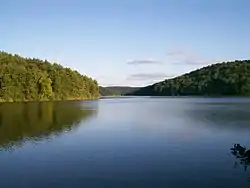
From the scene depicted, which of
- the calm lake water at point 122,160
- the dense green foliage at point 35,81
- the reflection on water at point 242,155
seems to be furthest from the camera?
the dense green foliage at point 35,81

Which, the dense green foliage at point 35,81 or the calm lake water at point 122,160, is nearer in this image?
the calm lake water at point 122,160

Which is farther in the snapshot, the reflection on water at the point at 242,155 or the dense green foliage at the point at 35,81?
the dense green foliage at the point at 35,81

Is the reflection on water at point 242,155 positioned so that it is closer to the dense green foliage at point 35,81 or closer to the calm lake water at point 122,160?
the calm lake water at point 122,160

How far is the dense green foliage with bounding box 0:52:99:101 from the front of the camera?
112 metres

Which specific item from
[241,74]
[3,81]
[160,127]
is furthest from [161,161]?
[241,74]

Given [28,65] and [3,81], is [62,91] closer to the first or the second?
[28,65]

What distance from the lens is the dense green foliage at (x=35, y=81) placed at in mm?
111562

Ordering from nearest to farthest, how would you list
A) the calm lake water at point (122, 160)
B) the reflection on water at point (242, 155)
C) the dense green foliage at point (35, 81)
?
1. the calm lake water at point (122, 160)
2. the reflection on water at point (242, 155)
3. the dense green foliage at point (35, 81)

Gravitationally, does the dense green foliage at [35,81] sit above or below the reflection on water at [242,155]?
above

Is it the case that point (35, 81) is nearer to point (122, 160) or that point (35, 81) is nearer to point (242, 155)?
point (122, 160)

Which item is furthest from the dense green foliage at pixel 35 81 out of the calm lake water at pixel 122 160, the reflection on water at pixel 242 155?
the reflection on water at pixel 242 155

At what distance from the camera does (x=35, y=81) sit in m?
119

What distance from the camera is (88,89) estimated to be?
562 ft

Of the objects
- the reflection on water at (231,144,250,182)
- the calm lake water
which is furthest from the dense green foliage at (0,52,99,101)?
the reflection on water at (231,144,250,182)
